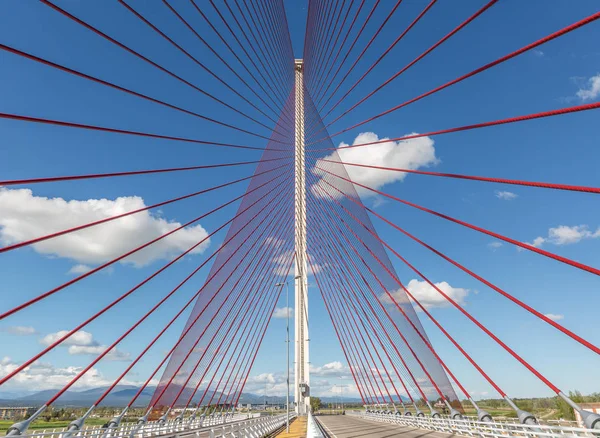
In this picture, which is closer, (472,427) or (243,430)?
(243,430)

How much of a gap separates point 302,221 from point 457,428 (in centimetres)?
1750

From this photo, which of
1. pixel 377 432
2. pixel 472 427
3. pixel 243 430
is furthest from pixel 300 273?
pixel 243 430

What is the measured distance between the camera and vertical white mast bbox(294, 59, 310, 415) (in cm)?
3478

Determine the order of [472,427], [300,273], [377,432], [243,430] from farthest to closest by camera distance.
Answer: [300,273], [377,432], [472,427], [243,430]

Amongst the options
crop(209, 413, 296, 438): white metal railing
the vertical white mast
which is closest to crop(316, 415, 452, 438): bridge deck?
crop(209, 413, 296, 438): white metal railing

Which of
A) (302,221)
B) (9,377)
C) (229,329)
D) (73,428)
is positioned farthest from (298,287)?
(9,377)

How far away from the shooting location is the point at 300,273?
114 ft

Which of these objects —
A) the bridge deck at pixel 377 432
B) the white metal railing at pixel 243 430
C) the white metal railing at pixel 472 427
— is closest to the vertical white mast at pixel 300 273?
the bridge deck at pixel 377 432

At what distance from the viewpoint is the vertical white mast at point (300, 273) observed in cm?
3478

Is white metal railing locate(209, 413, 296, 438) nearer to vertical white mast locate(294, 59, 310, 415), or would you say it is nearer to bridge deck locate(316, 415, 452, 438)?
bridge deck locate(316, 415, 452, 438)

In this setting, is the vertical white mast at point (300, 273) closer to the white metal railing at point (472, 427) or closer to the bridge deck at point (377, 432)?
the bridge deck at point (377, 432)

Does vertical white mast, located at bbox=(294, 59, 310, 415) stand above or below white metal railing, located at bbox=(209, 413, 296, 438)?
above

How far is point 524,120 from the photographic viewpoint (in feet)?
28.6

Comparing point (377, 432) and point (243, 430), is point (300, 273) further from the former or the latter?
point (243, 430)
